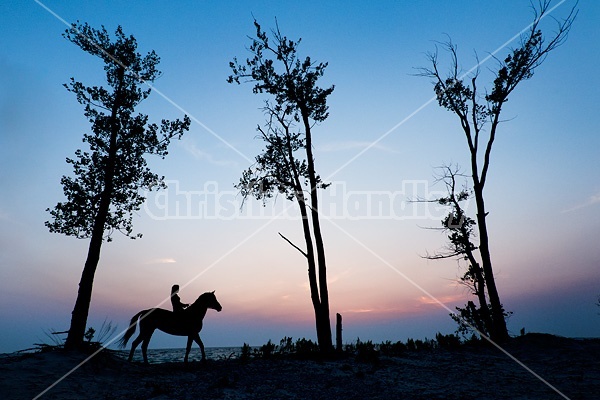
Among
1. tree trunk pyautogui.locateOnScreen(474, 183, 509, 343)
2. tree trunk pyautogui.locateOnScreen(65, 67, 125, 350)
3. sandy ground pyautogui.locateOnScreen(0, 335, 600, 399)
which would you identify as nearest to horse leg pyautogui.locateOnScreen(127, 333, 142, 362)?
sandy ground pyautogui.locateOnScreen(0, 335, 600, 399)

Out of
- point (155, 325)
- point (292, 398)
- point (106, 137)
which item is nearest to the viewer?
point (292, 398)

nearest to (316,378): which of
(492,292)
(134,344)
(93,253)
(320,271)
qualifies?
(320,271)

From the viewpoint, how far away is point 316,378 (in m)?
10.7

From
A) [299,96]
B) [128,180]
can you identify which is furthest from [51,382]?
[299,96]

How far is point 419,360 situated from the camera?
1312 centimetres

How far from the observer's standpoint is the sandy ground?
9.02 m

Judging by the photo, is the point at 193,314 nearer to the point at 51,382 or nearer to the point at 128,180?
the point at 51,382

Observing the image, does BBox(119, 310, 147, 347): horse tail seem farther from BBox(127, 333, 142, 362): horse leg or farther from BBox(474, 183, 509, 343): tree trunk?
BBox(474, 183, 509, 343): tree trunk

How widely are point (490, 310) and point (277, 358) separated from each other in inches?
433

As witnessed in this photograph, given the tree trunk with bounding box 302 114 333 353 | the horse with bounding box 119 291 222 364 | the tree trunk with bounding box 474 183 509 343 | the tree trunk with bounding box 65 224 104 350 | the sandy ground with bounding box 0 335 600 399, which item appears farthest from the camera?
the tree trunk with bounding box 474 183 509 343

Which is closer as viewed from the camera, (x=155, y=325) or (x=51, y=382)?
(x=51, y=382)

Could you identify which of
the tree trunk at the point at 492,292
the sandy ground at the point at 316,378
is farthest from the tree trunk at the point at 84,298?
the tree trunk at the point at 492,292

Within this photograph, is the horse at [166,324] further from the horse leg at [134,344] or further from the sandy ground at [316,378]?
the sandy ground at [316,378]

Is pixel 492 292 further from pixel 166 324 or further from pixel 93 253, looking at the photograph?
pixel 93 253
